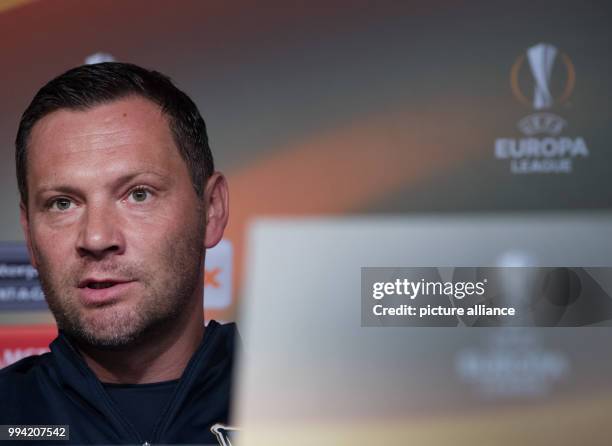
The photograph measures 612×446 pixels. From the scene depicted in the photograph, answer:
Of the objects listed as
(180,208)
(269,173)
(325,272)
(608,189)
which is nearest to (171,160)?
(180,208)

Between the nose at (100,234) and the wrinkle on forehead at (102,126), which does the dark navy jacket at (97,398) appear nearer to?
the nose at (100,234)

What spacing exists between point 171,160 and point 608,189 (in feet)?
2.41

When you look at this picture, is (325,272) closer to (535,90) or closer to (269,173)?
(269,173)

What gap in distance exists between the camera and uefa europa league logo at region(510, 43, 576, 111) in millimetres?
1663

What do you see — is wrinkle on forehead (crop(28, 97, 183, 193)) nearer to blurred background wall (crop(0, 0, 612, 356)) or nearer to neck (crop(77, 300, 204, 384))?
blurred background wall (crop(0, 0, 612, 356))

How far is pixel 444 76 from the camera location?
1688mm

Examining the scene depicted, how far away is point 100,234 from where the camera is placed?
1.51 meters

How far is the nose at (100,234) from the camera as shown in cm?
151

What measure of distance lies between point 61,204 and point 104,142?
121 millimetres

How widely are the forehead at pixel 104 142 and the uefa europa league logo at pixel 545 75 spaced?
62cm

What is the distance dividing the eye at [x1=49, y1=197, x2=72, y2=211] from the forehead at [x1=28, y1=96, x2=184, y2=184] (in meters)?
0.04

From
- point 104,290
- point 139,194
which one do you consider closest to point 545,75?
point 139,194

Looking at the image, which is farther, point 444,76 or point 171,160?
point 444,76

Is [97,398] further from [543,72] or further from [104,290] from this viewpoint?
[543,72]
